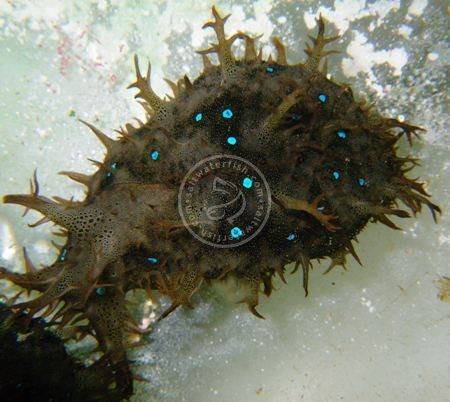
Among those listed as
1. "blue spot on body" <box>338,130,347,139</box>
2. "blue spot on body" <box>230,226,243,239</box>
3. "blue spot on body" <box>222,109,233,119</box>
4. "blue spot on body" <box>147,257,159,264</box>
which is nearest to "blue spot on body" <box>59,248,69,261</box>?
"blue spot on body" <box>147,257,159,264</box>

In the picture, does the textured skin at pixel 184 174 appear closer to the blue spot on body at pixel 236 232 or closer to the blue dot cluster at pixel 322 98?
the blue dot cluster at pixel 322 98

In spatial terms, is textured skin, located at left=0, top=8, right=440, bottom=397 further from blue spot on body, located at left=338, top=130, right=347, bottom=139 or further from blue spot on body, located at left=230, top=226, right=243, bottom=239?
blue spot on body, located at left=230, top=226, right=243, bottom=239

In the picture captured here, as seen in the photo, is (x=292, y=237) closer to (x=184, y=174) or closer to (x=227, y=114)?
(x=184, y=174)

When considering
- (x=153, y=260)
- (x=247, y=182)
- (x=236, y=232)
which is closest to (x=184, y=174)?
(x=247, y=182)

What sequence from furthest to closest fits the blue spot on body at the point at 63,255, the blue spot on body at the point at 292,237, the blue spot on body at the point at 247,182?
1. the blue spot on body at the point at 63,255
2. the blue spot on body at the point at 292,237
3. the blue spot on body at the point at 247,182

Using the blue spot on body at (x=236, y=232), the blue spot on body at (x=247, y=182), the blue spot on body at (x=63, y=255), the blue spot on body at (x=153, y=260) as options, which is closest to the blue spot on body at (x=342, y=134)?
the blue spot on body at (x=247, y=182)

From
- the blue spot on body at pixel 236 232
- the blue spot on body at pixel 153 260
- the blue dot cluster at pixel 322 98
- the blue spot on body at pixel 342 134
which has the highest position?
the blue dot cluster at pixel 322 98

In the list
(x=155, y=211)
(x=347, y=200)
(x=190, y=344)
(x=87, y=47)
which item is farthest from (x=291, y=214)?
(x=87, y=47)

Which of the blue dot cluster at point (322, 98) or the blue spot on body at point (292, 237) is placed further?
the blue dot cluster at point (322, 98)
